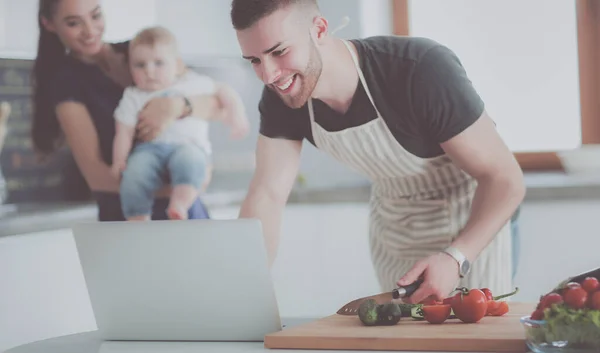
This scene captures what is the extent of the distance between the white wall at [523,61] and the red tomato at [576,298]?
2.52 m

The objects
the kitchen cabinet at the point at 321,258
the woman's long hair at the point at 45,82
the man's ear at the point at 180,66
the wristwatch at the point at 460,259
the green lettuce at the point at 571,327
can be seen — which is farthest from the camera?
the kitchen cabinet at the point at 321,258

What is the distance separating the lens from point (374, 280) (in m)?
3.68

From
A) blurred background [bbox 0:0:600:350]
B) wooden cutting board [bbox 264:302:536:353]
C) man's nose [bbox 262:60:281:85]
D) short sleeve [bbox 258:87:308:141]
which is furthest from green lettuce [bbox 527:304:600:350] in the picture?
blurred background [bbox 0:0:600:350]

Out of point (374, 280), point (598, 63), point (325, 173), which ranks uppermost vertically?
point (598, 63)

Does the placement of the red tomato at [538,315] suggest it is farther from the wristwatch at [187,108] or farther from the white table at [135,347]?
the wristwatch at [187,108]

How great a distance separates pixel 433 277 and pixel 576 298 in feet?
1.67

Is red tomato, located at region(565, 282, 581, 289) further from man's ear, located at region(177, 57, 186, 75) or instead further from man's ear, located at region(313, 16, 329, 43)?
man's ear, located at region(177, 57, 186, 75)

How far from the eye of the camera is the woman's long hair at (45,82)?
125 inches

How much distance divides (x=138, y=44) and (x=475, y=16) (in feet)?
4.57

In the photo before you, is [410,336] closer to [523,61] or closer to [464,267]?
[464,267]

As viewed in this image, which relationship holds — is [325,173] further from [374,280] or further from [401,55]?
[401,55]

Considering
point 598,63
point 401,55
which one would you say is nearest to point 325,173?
point 598,63

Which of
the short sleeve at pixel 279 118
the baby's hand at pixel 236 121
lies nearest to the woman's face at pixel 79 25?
the baby's hand at pixel 236 121

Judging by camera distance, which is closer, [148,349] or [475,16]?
[148,349]
